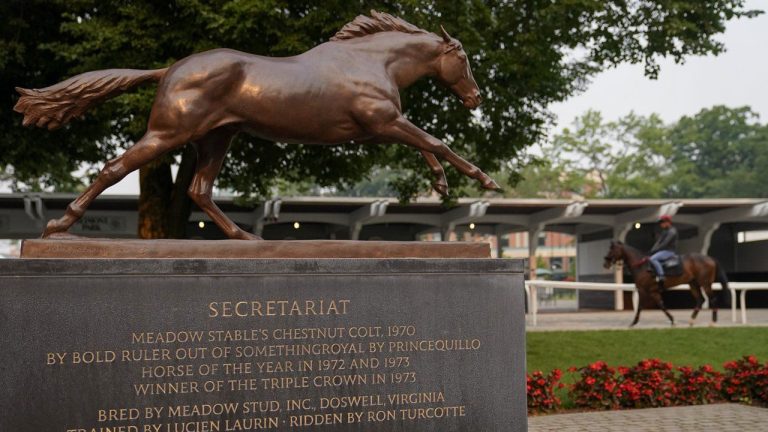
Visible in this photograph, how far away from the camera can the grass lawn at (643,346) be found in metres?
13.9

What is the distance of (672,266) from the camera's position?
2033 cm

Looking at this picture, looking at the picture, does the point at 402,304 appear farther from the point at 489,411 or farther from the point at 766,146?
the point at 766,146

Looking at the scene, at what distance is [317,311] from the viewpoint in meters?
5.43

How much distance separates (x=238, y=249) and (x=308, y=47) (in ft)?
22.7

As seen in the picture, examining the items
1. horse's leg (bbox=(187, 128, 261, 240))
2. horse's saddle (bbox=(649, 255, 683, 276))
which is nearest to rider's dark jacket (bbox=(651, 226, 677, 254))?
horse's saddle (bbox=(649, 255, 683, 276))

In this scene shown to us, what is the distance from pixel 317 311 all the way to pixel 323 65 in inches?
71.7

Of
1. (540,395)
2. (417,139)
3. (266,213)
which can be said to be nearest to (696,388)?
(540,395)

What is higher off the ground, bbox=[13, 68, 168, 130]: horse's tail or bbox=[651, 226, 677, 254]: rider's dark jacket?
bbox=[13, 68, 168, 130]: horse's tail

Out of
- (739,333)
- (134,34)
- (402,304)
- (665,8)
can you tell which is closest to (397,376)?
(402,304)

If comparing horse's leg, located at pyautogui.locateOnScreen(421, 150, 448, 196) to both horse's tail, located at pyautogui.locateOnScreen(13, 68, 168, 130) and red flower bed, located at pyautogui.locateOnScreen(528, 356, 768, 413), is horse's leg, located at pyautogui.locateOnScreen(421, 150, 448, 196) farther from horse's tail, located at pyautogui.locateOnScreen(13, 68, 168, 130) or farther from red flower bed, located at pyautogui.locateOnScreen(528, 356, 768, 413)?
red flower bed, located at pyautogui.locateOnScreen(528, 356, 768, 413)

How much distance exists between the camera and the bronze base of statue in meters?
5.25

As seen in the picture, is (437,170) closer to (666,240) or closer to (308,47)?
(308,47)

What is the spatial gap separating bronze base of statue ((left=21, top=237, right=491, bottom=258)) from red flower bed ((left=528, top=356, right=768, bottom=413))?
4.90 meters

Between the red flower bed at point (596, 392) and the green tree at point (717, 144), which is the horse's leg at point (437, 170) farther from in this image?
the green tree at point (717, 144)
